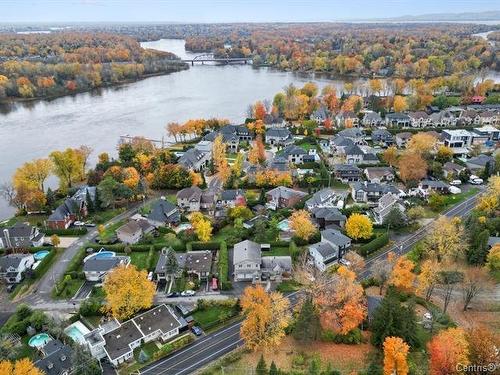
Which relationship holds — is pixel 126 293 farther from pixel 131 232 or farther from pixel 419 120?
pixel 419 120

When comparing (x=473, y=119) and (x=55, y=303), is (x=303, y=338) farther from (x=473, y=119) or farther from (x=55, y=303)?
(x=473, y=119)

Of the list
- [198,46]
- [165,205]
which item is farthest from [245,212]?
[198,46]

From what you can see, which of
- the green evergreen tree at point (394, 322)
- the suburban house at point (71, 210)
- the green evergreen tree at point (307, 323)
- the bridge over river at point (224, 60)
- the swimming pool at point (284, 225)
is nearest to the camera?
the green evergreen tree at point (394, 322)

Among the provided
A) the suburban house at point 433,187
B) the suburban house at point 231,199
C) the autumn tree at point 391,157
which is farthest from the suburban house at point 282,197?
the autumn tree at point 391,157

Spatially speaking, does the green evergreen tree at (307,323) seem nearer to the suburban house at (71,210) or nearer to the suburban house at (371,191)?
the suburban house at (371,191)

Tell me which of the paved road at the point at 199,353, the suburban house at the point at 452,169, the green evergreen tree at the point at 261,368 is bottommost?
the paved road at the point at 199,353

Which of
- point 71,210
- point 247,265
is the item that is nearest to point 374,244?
point 247,265

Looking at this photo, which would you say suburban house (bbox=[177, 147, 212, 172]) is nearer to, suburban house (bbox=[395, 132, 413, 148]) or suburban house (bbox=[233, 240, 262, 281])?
suburban house (bbox=[233, 240, 262, 281])
